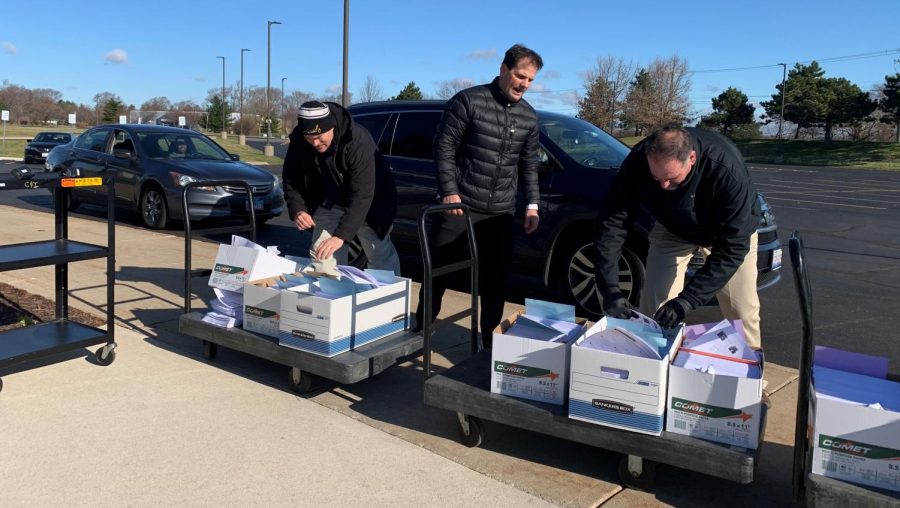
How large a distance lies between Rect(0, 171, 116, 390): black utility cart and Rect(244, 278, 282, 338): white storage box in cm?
85

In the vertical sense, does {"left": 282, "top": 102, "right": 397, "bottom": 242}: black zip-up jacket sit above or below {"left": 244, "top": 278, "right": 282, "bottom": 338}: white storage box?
above

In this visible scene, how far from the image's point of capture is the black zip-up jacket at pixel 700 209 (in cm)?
352

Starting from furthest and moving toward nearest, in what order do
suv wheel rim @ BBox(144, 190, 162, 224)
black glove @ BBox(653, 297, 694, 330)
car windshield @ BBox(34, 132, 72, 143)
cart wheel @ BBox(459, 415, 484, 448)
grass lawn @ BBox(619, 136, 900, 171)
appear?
grass lawn @ BBox(619, 136, 900, 171)
car windshield @ BBox(34, 132, 72, 143)
suv wheel rim @ BBox(144, 190, 162, 224)
cart wheel @ BBox(459, 415, 484, 448)
black glove @ BBox(653, 297, 694, 330)

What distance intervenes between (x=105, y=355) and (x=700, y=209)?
3523 millimetres

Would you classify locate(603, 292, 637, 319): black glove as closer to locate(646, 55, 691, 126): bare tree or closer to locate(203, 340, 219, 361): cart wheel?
locate(203, 340, 219, 361): cart wheel

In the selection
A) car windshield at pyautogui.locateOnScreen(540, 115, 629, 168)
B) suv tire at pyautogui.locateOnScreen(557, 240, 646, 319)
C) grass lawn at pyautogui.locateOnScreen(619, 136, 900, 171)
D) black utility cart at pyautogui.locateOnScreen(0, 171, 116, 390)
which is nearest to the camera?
black utility cart at pyautogui.locateOnScreen(0, 171, 116, 390)

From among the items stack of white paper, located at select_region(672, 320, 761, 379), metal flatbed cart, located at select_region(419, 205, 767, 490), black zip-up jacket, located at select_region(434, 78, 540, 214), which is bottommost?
metal flatbed cart, located at select_region(419, 205, 767, 490)

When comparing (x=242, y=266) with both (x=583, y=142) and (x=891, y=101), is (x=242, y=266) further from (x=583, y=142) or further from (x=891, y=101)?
(x=891, y=101)

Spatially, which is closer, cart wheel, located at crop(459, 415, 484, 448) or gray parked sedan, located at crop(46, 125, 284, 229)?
cart wheel, located at crop(459, 415, 484, 448)

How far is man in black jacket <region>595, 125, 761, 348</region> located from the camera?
345 centimetres

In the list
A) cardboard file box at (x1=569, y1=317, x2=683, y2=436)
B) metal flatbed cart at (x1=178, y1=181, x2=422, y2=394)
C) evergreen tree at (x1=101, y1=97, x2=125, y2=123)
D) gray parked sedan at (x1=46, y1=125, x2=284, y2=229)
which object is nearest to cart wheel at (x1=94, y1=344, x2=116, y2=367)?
metal flatbed cart at (x1=178, y1=181, x2=422, y2=394)

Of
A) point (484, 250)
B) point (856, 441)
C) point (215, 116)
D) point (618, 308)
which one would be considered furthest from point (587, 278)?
point (215, 116)

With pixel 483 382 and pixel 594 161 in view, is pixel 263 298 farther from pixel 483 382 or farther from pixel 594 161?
pixel 594 161

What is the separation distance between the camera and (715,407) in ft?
9.85
